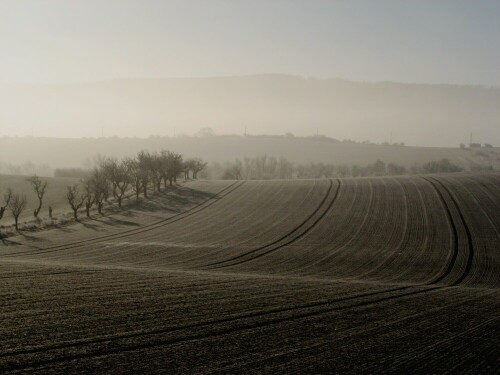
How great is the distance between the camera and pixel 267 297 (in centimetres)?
2383

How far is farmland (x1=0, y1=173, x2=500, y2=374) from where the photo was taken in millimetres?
15305

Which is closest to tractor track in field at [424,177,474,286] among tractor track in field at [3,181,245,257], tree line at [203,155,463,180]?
tractor track in field at [3,181,245,257]

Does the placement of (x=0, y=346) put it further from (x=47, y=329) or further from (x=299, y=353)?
(x=299, y=353)

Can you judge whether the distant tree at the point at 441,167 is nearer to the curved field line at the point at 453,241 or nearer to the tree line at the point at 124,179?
the curved field line at the point at 453,241

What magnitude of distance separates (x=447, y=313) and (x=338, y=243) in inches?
1060

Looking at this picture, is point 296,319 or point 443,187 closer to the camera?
point 296,319

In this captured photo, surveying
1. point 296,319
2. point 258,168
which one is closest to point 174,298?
point 296,319

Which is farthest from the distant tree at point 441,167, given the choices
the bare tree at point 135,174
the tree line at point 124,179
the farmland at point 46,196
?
the farmland at point 46,196

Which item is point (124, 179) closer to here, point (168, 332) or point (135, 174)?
point (135, 174)

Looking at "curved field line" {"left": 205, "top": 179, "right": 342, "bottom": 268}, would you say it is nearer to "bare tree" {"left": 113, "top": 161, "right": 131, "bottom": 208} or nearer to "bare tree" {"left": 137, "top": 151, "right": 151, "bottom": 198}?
"bare tree" {"left": 137, "top": 151, "right": 151, "bottom": 198}

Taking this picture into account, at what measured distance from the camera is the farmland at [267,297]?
15.3 metres

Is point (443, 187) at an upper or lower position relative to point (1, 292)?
upper

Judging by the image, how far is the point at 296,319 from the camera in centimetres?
2011

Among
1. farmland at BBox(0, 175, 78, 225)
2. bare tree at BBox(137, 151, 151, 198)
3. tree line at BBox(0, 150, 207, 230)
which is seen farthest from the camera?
bare tree at BBox(137, 151, 151, 198)
